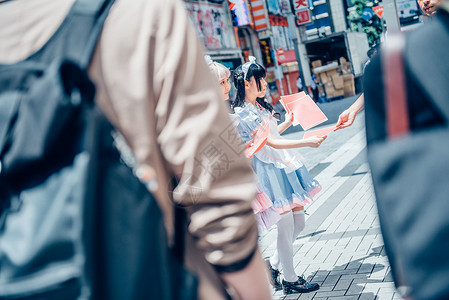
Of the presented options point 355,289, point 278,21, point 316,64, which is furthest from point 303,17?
point 355,289

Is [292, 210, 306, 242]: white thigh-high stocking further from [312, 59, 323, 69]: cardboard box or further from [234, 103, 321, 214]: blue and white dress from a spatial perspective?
[312, 59, 323, 69]: cardboard box

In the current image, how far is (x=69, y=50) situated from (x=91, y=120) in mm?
168

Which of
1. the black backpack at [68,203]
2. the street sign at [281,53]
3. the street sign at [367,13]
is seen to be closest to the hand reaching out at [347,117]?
the black backpack at [68,203]

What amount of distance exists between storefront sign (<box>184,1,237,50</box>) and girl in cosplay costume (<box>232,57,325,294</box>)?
55.1 ft

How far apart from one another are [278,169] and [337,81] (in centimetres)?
2633

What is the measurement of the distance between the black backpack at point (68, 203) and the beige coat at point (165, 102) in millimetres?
91

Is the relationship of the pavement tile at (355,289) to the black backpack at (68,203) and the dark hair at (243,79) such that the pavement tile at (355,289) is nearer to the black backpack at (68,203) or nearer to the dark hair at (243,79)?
the dark hair at (243,79)

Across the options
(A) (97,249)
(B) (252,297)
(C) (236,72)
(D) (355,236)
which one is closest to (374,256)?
(D) (355,236)

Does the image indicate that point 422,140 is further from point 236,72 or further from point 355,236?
point 355,236

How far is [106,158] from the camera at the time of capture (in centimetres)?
100

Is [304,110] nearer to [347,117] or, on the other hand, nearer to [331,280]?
[347,117]

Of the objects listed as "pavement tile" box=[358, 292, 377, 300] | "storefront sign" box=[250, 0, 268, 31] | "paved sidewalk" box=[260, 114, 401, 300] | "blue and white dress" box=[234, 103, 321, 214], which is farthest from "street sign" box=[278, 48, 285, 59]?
"pavement tile" box=[358, 292, 377, 300]

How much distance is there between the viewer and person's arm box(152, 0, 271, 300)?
112 cm

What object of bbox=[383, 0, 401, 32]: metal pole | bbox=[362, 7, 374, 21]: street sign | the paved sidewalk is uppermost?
bbox=[383, 0, 401, 32]: metal pole
